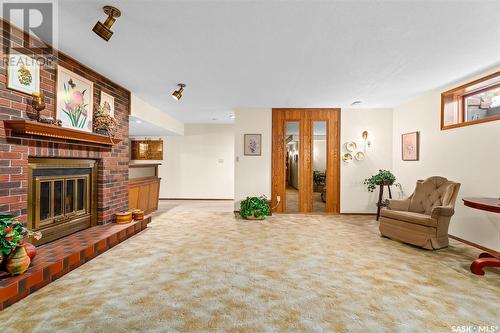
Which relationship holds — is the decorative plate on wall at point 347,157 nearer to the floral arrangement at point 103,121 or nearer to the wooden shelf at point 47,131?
the floral arrangement at point 103,121

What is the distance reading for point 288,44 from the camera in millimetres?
2623

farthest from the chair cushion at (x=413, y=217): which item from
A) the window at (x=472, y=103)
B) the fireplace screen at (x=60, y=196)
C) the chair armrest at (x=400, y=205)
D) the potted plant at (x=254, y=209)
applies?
the fireplace screen at (x=60, y=196)

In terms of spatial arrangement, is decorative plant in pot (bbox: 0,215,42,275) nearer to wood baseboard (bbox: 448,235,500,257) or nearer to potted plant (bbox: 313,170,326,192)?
wood baseboard (bbox: 448,235,500,257)

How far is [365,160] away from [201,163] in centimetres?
484

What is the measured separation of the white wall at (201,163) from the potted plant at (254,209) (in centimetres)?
267

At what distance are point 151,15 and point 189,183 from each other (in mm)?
6082

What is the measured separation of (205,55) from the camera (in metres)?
2.91

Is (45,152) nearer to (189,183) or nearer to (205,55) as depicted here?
(205,55)

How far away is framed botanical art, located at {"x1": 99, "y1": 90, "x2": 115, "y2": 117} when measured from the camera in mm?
3602

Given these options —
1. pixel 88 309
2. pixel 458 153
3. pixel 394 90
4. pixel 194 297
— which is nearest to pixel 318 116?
pixel 394 90

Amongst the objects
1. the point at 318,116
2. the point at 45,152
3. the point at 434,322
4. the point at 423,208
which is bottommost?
the point at 434,322

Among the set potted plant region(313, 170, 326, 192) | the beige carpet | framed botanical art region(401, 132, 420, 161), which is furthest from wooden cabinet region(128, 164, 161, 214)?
framed botanical art region(401, 132, 420, 161)

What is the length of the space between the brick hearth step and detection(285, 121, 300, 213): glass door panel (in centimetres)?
338

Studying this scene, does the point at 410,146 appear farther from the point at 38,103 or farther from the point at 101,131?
the point at 38,103
